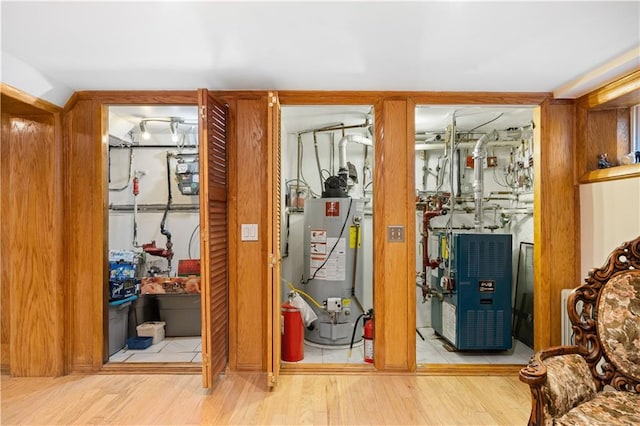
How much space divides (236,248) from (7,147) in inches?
72.5

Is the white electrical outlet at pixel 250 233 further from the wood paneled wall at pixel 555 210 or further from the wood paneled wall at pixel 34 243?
the wood paneled wall at pixel 555 210

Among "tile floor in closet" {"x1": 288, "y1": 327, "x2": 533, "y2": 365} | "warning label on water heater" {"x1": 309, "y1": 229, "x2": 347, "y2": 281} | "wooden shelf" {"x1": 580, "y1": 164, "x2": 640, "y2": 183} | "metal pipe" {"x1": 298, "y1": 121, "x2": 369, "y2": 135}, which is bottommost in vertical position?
"tile floor in closet" {"x1": 288, "y1": 327, "x2": 533, "y2": 365}

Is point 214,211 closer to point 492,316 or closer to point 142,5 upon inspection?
point 142,5

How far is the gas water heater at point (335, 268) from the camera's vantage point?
3.32 meters

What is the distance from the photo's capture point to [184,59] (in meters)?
2.14

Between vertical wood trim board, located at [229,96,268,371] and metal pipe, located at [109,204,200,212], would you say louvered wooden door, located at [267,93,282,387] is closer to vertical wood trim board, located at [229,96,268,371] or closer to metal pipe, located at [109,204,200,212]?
vertical wood trim board, located at [229,96,268,371]

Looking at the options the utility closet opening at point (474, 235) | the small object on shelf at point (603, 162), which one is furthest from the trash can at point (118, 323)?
the small object on shelf at point (603, 162)

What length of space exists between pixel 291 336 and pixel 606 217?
248 cm

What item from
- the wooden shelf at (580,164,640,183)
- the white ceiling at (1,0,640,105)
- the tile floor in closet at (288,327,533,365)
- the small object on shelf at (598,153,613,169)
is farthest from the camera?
the tile floor in closet at (288,327,533,365)

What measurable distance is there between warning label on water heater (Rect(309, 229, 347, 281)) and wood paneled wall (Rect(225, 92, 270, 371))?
0.79 metres

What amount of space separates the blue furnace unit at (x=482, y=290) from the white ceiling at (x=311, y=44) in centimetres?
133

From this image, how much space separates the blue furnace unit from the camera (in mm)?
3113

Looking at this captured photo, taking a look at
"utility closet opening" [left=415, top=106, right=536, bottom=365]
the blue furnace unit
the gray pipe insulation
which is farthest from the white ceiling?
the blue furnace unit

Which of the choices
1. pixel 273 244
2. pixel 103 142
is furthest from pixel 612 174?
pixel 103 142
